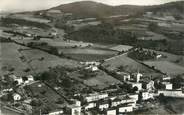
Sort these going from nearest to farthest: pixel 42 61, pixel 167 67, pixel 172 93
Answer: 1. pixel 172 93
2. pixel 42 61
3. pixel 167 67

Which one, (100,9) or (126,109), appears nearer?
(126,109)

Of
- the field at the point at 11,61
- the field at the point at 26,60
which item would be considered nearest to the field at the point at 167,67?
the field at the point at 26,60

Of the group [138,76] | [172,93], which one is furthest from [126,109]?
[138,76]

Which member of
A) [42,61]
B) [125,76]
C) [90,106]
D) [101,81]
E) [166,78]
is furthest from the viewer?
[42,61]

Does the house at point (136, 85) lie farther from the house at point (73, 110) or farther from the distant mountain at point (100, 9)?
the house at point (73, 110)

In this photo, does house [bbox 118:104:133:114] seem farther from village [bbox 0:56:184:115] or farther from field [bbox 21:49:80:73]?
field [bbox 21:49:80:73]

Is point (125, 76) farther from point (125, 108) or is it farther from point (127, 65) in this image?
point (125, 108)
